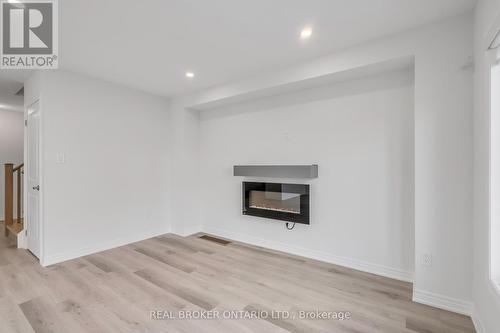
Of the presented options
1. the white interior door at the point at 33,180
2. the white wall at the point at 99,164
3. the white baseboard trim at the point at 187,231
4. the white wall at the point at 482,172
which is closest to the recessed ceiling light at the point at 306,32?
the white wall at the point at 482,172

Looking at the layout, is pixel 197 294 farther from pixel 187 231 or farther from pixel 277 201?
pixel 187 231

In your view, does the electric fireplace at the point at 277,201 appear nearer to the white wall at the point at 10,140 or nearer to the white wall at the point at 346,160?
the white wall at the point at 346,160

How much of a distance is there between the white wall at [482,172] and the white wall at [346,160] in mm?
659

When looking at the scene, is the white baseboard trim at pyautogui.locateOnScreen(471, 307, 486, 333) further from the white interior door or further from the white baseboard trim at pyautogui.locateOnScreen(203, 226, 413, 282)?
the white interior door

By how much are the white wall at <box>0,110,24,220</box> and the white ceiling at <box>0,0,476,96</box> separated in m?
2.87

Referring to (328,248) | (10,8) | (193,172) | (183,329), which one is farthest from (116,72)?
(328,248)

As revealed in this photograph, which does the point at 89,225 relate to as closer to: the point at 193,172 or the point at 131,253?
the point at 131,253

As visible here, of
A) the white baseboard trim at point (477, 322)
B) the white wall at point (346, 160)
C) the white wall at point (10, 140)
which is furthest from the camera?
the white wall at point (10, 140)

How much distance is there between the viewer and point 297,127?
3.36 meters

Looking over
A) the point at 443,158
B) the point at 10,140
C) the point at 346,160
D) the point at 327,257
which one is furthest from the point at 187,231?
the point at 10,140

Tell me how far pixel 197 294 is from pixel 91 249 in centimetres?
201

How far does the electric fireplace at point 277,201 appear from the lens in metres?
3.26

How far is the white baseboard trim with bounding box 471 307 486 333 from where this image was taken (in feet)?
5.76

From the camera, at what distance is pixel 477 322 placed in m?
1.85
